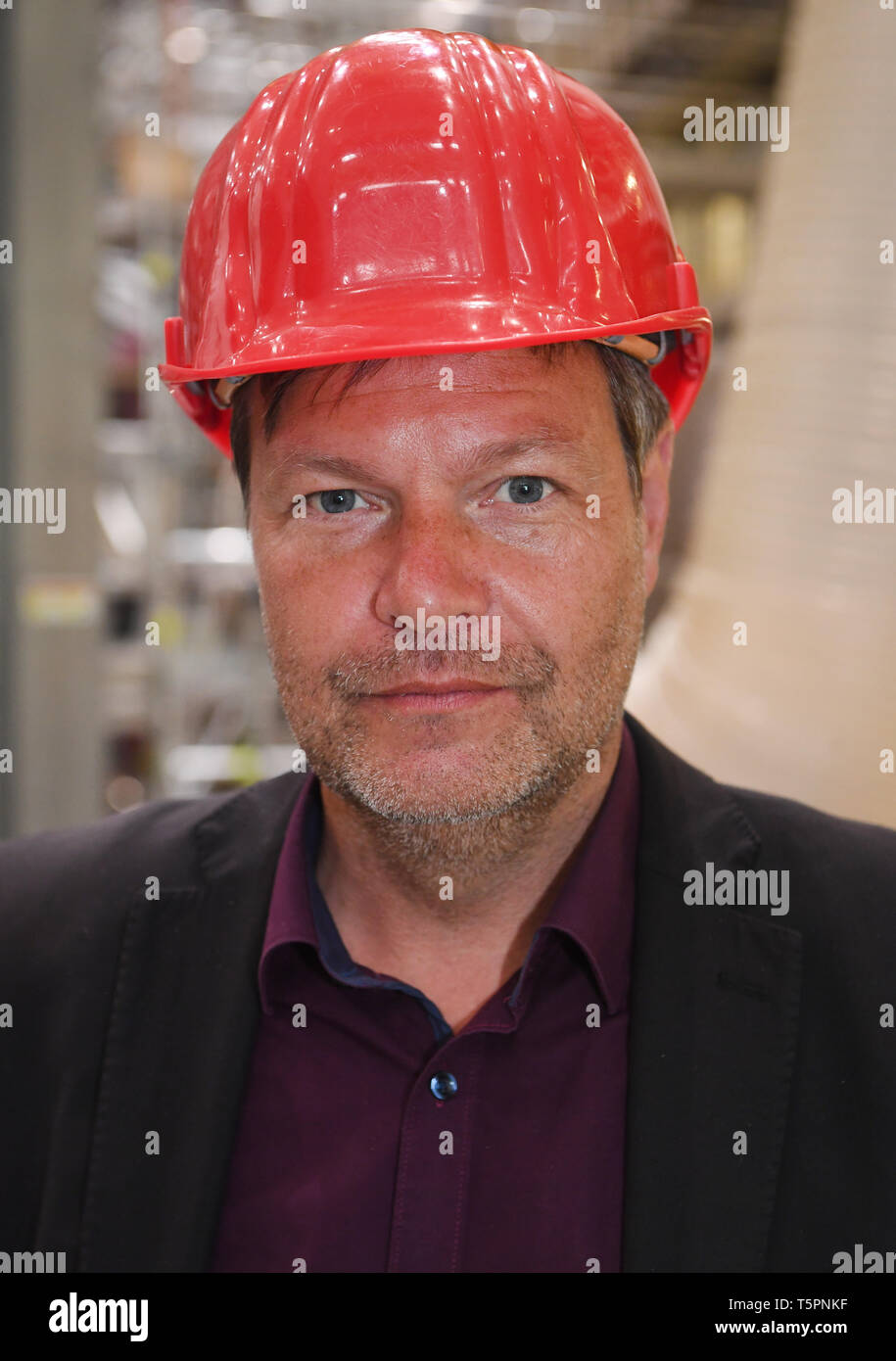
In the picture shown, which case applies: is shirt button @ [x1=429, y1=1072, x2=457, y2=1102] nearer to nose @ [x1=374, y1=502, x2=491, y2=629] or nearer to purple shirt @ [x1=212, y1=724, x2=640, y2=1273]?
purple shirt @ [x1=212, y1=724, x2=640, y2=1273]

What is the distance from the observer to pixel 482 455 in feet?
4.67

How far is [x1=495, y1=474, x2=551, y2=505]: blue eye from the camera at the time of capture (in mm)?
1471

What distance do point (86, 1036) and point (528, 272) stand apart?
1.07 m

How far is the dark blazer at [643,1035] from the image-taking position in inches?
55.2

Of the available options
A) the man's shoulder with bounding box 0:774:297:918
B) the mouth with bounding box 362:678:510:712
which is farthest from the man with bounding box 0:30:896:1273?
the man's shoulder with bounding box 0:774:297:918

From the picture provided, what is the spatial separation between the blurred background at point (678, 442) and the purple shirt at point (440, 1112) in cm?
70

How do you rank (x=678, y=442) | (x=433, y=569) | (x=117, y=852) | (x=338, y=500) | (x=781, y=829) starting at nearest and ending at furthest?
(x=433, y=569) < (x=338, y=500) < (x=781, y=829) < (x=117, y=852) < (x=678, y=442)

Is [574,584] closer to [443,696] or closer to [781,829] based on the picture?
[443,696]

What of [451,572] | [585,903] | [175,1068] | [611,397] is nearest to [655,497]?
[611,397]

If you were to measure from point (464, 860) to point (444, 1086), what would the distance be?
0.26m

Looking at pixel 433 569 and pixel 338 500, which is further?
pixel 338 500

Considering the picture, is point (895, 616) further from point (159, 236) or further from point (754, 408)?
point (159, 236)

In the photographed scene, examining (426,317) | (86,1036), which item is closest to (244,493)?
(426,317)

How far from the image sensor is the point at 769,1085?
1.43 m
